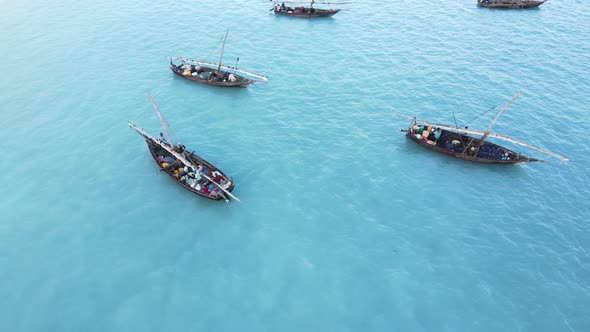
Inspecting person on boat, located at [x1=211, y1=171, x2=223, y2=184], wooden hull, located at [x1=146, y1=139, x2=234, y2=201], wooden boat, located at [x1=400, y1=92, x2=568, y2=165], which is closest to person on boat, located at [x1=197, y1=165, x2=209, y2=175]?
wooden hull, located at [x1=146, y1=139, x2=234, y2=201]

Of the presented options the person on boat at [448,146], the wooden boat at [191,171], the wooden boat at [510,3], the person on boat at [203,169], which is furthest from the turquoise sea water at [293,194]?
the wooden boat at [510,3]

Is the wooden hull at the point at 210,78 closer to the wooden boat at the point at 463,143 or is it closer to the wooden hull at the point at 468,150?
the wooden boat at the point at 463,143

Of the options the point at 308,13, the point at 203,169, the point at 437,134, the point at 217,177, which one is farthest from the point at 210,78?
the point at 437,134

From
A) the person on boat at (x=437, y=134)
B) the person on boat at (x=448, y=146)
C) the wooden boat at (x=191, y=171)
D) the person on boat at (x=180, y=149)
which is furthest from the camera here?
the person on boat at (x=437, y=134)

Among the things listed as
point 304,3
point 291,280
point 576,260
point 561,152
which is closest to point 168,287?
point 291,280

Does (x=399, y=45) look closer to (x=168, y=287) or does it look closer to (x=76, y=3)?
(x=168, y=287)

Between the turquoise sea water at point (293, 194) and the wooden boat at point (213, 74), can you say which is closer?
the turquoise sea water at point (293, 194)

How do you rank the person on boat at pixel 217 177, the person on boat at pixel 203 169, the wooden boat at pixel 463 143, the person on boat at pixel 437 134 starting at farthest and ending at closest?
the person on boat at pixel 437 134
the wooden boat at pixel 463 143
the person on boat at pixel 203 169
the person on boat at pixel 217 177

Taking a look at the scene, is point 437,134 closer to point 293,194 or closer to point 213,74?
point 293,194

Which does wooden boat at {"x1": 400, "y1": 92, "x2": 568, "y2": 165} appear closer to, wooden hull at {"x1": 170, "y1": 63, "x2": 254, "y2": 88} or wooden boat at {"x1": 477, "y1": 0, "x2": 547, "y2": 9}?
wooden hull at {"x1": 170, "y1": 63, "x2": 254, "y2": 88}
